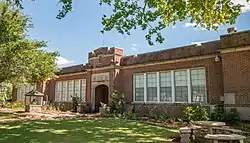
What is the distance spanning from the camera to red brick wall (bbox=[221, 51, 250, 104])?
1299 centimetres

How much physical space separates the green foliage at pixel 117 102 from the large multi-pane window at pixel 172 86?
118cm

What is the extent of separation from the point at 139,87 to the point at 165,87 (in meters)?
2.52

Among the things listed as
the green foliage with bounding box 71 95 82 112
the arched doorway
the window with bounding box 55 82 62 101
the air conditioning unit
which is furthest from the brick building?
the window with bounding box 55 82 62 101

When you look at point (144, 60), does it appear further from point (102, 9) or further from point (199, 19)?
point (102, 9)

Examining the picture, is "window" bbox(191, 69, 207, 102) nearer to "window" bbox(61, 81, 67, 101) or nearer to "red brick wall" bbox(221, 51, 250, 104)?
"red brick wall" bbox(221, 51, 250, 104)

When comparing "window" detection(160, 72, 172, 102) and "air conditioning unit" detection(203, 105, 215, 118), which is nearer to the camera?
"air conditioning unit" detection(203, 105, 215, 118)

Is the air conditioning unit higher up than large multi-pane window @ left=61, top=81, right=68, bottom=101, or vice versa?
large multi-pane window @ left=61, top=81, right=68, bottom=101

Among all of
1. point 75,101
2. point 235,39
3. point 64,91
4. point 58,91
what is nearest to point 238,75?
point 235,39

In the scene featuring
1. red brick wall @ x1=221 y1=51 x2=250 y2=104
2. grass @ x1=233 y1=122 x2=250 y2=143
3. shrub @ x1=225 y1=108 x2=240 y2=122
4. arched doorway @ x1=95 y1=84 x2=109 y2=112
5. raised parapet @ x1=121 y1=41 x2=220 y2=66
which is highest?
raised parapet @ x1=121 y1=41 x2=220 y2=66

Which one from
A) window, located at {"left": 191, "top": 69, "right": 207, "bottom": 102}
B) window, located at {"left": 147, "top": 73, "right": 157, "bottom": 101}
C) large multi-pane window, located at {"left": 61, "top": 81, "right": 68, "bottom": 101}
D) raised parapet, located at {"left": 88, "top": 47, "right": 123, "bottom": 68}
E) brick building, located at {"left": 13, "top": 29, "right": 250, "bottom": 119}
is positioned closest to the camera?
brick building, located at {"left": 13, "top": 29, "right": 250, "bottom": 119}

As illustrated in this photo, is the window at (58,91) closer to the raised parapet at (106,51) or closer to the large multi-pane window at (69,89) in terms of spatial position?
the large multi-pane window at (69,89)

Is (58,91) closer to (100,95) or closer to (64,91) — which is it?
(64,91)

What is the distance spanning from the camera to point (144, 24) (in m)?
10.9

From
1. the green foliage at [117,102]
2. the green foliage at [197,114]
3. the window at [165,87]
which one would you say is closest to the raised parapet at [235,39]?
the green foliage at [197,114]
